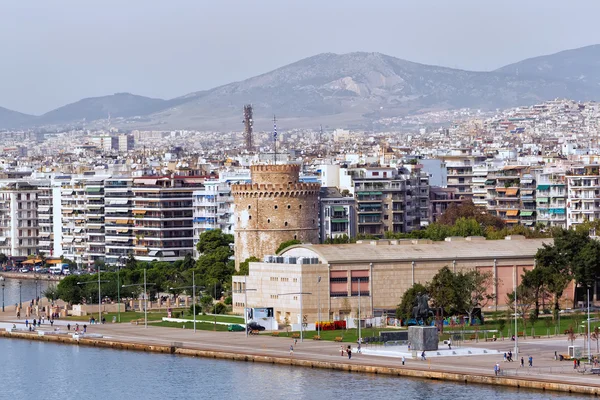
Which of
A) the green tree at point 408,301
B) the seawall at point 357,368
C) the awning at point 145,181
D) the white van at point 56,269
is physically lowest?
the seawall at point 357,368

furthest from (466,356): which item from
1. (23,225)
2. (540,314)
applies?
(23,225)

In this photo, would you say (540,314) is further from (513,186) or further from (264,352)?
(513,186)

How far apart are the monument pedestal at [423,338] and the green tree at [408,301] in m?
8.08

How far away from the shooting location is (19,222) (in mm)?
148875

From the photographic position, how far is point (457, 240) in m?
85.9

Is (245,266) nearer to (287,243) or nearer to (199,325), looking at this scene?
(287,243)

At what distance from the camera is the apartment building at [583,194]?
115m

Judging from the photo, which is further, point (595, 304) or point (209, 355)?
point (595, 304)

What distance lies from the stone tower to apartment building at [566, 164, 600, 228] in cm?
2519

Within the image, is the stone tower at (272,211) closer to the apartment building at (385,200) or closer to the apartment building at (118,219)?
the apartment building at (385,200)

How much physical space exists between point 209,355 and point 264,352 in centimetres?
260

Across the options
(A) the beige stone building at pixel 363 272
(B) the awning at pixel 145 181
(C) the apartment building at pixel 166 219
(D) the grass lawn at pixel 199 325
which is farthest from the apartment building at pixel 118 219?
(A) the beige stone building at pixel 363 272

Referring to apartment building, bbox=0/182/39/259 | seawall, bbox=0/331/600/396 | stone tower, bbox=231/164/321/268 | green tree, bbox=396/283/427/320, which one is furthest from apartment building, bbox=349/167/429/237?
seawall, bbox=0/331/600/396

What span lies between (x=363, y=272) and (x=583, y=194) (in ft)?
133
